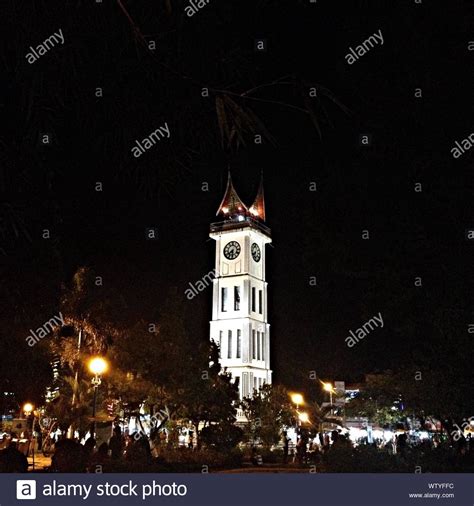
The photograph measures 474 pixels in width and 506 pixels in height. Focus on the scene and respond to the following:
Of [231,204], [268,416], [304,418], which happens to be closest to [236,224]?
[231,204]

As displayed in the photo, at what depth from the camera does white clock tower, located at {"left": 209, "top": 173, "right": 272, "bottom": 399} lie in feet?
241

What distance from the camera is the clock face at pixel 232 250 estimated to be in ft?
252

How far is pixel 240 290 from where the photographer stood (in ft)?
249

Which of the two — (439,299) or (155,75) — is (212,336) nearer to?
(439,299)

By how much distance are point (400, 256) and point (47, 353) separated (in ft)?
73.8

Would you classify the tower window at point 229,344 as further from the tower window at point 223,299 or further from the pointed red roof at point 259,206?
the pointed red roof at point 259,206

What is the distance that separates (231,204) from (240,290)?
10556 millimetres

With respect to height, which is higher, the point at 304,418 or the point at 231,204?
the point at 231,204

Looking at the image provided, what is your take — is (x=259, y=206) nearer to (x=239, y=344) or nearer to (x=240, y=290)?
(x=240, y=290)

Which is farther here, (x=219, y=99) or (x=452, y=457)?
(x=452, y=457)

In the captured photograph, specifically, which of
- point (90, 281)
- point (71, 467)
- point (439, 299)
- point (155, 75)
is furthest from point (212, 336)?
point (155, 75)

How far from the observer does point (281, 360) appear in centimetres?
7844

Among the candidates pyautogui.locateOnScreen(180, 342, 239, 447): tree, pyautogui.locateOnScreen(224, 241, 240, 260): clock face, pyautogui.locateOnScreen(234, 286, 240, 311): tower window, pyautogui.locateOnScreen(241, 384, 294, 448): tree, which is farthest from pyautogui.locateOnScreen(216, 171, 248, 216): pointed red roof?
pyautogui.locateOnScreen(180, 342, 239, 447): tree

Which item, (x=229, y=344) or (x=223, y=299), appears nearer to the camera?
(x=229, y=344)
